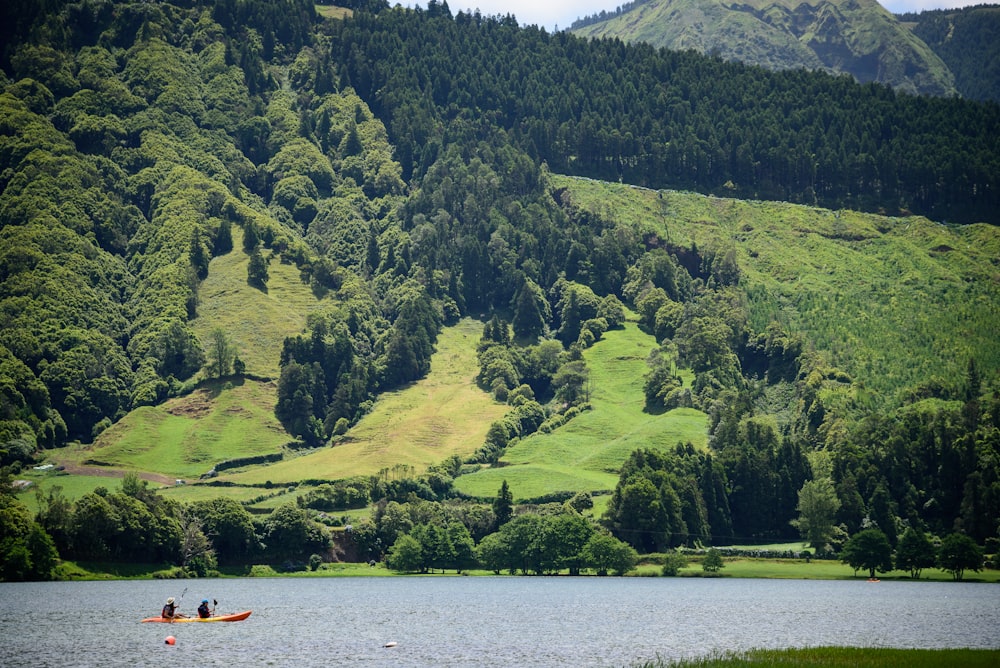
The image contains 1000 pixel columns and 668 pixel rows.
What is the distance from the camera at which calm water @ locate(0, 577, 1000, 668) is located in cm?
9950

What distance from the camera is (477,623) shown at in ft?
396

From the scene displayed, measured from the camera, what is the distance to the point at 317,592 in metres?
168

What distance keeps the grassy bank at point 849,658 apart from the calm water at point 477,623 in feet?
24.7

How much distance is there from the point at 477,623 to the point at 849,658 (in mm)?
40374

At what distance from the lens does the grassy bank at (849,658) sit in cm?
8712

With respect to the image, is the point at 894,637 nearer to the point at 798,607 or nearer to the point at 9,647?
the point at 798,607

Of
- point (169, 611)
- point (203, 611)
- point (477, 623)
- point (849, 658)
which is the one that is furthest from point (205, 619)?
point (849, 658)

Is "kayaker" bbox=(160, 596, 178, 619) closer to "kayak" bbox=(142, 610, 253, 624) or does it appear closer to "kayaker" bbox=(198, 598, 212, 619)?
"kayak" bbox=(142, 610, 253, 624)

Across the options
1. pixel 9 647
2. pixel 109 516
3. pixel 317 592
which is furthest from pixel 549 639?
pixel 109 516

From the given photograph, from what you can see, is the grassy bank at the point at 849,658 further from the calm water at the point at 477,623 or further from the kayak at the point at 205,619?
the kayak at the point at 205,619

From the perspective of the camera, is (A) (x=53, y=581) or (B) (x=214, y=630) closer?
(B) (x=214, y=630)

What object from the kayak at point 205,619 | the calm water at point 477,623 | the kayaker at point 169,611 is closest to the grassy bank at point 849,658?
the calm water at point 477,623

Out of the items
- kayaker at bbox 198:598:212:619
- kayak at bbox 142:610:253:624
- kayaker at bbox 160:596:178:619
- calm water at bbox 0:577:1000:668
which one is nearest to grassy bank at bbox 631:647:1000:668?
calm water at bbox 0:577:1000:668

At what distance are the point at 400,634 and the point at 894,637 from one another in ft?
137
